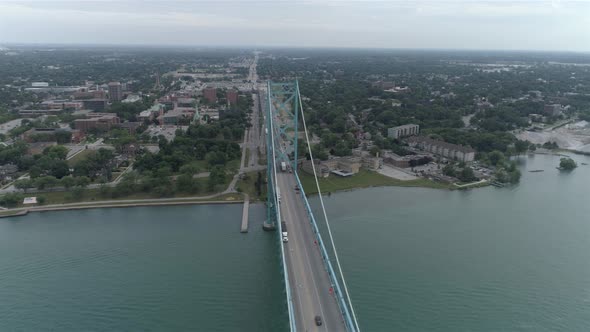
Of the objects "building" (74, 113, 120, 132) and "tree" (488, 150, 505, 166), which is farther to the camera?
"building" (74, 113, 120, 132)

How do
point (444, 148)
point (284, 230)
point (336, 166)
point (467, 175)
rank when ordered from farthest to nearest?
1. point (444, 148)
2. point (336, 166)
3. point (467, 175)
4. point (284, 230)

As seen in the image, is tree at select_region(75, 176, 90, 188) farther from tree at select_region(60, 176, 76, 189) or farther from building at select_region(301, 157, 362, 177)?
building at select_region(301, 157, 362, 177)

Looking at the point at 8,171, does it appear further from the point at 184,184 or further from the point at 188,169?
the point at 184,184

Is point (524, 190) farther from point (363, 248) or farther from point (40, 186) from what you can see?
point (40, 186)

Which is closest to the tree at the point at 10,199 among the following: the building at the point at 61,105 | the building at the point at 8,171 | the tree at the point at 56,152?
the building at the point at 8,171

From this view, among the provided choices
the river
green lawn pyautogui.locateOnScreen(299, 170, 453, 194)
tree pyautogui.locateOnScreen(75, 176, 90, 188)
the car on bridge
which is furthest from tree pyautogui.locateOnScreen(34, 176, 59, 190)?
the car on bridge

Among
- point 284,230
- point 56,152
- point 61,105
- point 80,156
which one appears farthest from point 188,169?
point 61,105
